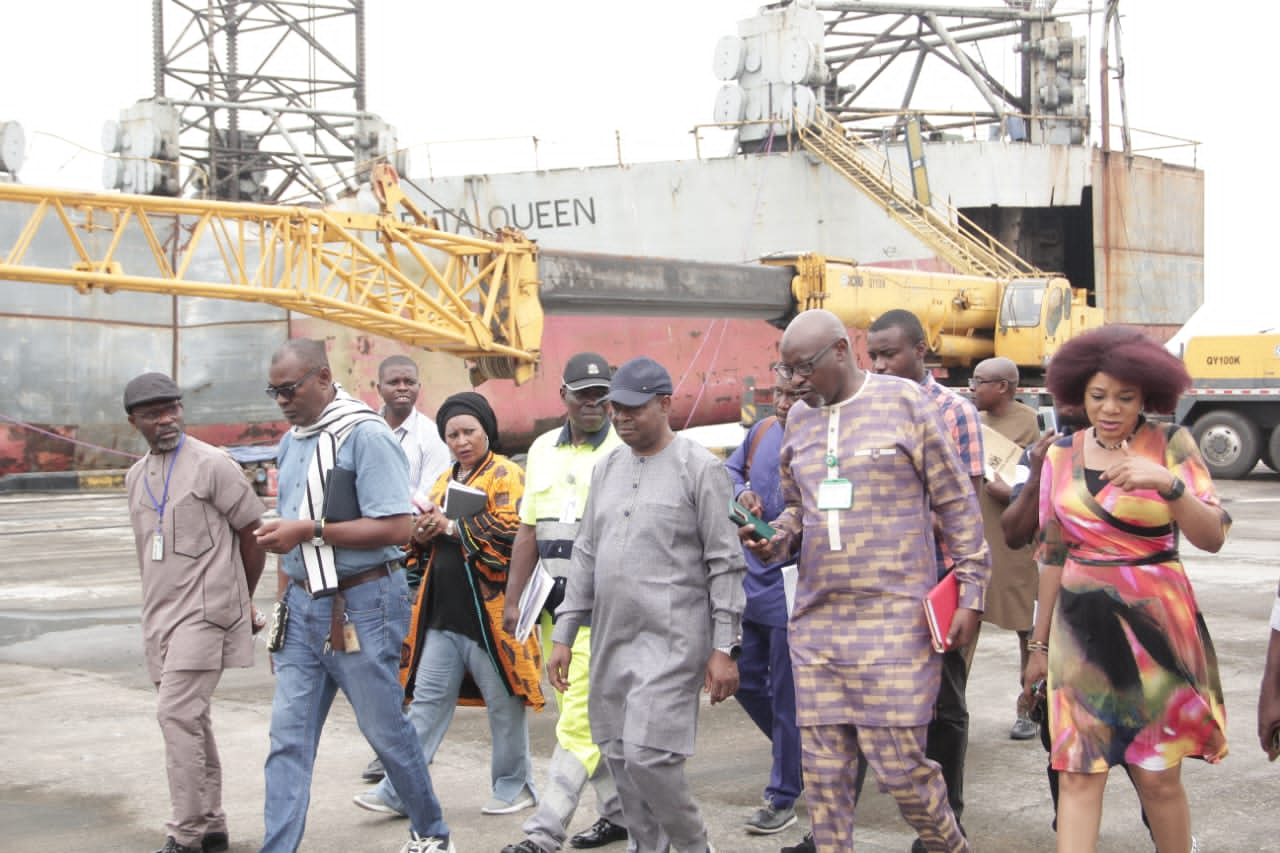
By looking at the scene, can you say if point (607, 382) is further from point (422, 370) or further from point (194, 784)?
point (422, 370)

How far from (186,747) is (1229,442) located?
66.0ft

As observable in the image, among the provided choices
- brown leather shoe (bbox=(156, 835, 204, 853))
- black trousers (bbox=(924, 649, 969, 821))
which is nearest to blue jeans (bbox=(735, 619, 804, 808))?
black trousers (bbox=(924, 649, 969, 821))

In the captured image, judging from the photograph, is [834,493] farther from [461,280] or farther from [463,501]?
[461,280]

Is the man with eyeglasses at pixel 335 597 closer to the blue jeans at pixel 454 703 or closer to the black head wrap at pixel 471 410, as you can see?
the blue jeans at pixel 454 703

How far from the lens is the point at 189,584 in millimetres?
5164

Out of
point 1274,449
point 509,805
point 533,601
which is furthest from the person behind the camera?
point 1274,449

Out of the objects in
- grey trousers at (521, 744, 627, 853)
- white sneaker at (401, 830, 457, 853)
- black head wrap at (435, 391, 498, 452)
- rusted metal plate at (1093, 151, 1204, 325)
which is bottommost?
white sneaker at (401, 830, 457, 853)

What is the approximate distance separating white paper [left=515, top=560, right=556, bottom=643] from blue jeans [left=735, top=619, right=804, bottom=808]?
0.77 m

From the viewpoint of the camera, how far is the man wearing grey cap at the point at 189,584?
5.05 metres

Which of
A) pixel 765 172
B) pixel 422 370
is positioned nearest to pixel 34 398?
pixel 422 370

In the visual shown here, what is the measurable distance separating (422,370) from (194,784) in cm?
1976

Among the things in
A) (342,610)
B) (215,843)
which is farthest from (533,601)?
(215,843)

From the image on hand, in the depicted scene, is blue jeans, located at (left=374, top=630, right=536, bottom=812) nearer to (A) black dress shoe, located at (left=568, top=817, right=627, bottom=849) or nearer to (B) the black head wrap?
(A) black dress shoe, located at (left=568, top=817, right=627, bottom=849)

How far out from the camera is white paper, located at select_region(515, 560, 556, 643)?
527 centimetres
